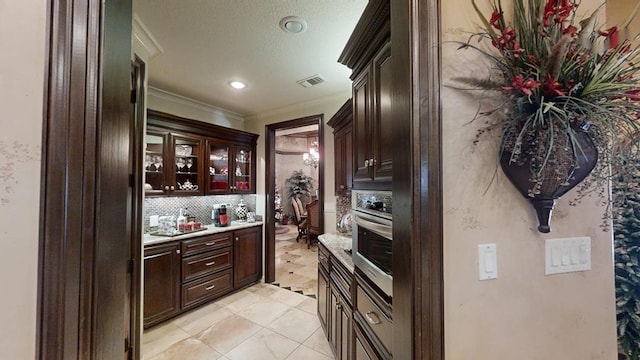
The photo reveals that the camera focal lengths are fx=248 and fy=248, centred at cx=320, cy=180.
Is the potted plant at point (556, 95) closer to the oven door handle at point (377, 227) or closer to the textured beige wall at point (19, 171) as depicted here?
the oven door handle at point (377, 227)

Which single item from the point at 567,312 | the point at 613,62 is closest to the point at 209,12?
the point at 613,62

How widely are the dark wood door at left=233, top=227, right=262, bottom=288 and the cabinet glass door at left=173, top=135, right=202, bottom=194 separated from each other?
0.87 metres

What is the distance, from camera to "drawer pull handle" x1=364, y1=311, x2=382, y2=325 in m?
1.28

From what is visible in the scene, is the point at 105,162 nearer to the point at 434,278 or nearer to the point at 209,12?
the point at 434,278

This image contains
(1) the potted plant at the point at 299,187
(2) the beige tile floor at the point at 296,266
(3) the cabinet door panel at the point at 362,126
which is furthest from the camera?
(1) the potted plant at the point at 299,187

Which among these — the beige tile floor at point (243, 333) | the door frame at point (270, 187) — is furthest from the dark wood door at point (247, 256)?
the beige tile floor at point (243, 333)

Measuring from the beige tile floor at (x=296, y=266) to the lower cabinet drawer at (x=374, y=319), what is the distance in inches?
82.0

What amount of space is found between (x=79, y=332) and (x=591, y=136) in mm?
1512

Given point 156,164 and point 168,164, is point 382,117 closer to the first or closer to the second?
point 168,164

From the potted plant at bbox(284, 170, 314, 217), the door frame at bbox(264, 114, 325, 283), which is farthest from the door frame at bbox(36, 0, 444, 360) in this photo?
the potted plant at bbox(284, 170, 314, 217)

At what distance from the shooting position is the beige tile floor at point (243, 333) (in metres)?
2.22

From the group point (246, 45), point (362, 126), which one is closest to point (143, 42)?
point (246, 45)

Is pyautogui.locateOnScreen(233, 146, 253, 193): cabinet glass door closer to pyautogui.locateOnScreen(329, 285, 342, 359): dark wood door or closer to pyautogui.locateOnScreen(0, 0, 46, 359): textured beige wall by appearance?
pyautogui.locateOnScreen(329, 285, 342, 359): dark wood door

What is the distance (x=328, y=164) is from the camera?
3471 mm
